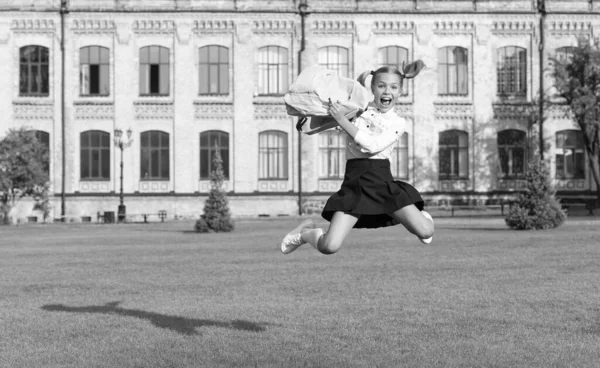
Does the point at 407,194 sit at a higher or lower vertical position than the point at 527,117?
lower

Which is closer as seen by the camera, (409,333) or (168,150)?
(409,333)

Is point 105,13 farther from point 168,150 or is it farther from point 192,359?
point 192,359

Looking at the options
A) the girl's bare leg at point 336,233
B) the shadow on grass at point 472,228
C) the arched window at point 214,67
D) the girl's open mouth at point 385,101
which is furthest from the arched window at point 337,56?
the girl's bare leg at point 336,233

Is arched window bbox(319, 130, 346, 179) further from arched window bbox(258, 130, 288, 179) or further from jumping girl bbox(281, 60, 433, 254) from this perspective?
jumping girl bbox(281, 60, 433, 254)

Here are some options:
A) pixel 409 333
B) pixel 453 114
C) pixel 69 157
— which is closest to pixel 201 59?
pixel 69 157

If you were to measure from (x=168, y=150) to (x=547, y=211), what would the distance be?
21.4m

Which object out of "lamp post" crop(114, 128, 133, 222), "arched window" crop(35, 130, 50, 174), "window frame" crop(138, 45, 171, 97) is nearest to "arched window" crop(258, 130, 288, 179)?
"window frame" crop(138, 45, 171, 97)

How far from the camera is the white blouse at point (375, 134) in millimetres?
9352

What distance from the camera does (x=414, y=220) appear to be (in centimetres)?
953

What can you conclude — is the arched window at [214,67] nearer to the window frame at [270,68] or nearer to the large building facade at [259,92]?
the large building facade at [259,92]

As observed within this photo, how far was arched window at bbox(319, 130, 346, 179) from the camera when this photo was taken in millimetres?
48594

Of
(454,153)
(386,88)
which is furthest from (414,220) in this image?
(454,153)

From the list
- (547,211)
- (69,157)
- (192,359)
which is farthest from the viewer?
(69,157)

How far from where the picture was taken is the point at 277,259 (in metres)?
21.8
